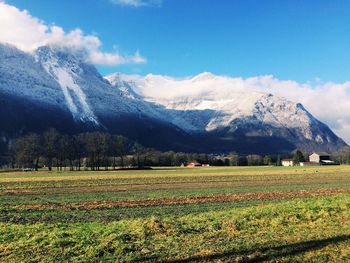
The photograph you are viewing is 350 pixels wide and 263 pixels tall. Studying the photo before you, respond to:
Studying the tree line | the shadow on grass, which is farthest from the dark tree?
the shadow on grass

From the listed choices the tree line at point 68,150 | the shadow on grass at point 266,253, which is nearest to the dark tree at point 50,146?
the tree line at point 68,150

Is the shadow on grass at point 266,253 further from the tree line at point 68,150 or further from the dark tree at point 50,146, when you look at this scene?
the dark tree at point 50,146

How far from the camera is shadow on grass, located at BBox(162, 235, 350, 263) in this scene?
15.6 meters

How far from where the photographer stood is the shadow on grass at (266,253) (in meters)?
15.6

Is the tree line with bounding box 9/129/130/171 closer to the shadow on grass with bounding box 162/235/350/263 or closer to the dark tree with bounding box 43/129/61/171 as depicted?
the dark tree with bounding box 43/129/61/171

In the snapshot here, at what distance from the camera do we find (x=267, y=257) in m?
15.8

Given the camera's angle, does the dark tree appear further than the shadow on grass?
Yes

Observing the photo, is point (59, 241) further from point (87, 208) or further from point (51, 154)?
point (51, 154)

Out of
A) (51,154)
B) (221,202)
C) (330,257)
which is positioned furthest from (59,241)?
(51,154)

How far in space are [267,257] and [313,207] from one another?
39.5 feet

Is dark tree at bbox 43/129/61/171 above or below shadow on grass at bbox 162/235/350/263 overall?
above

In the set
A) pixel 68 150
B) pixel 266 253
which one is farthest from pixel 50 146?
pixel 266 253

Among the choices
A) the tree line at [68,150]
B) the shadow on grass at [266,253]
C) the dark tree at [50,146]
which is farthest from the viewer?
the dark tree at [50,146]

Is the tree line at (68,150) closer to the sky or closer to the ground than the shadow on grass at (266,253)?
closer to the sky
